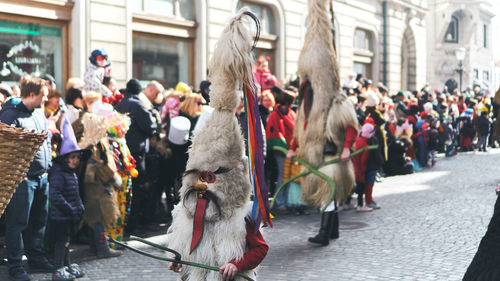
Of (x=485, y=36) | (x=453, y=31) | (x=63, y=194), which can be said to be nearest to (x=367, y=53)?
(x=63, y=194)

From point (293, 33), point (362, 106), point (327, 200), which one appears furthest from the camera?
point (293, 33)

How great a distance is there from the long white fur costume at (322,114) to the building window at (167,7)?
7.42 meters

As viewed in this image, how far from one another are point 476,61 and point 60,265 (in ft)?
157

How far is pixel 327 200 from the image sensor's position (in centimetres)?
Result: 712

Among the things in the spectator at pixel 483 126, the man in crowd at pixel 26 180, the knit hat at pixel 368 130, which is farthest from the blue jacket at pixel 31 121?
the spectator at pixel 483 126

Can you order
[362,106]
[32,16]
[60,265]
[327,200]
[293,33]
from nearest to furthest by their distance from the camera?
[60,265] < [327,200] < [32,16] < [362,106] < [293,33]

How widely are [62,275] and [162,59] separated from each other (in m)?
9.63

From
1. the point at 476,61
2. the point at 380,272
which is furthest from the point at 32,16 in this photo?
the point at 476,61

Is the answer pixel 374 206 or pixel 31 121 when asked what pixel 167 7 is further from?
Answer: pixel 31 121

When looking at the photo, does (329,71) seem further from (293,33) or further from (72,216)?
(293,33)

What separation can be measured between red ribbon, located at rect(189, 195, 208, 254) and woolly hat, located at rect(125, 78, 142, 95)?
4.68 meters

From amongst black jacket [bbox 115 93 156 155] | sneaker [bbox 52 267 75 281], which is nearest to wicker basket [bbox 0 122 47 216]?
sneaker [bbox 52 267 75 281]

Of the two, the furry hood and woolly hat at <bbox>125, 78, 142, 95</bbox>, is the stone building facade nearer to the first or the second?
Answer: woolly hat at <bbox>125, 78, 142, 95</bbox>

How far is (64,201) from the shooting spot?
19.3ft
